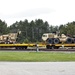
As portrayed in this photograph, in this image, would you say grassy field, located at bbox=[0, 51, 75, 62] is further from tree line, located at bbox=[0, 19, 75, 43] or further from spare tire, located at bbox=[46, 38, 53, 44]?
tree line, located at bbox=[0, 19, 75, 43]

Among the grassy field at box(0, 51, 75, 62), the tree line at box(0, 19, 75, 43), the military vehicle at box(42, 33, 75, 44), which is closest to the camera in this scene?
the grassy field at box(0, 51, 75, 62)

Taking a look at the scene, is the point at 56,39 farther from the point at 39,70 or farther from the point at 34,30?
the point at 39,70

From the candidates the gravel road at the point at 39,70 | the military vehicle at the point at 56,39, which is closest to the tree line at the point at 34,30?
the military vehicle at the point at 56,39

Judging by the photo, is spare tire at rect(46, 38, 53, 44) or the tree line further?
the tree line

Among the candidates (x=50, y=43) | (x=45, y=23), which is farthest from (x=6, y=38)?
(x=45, y=23)

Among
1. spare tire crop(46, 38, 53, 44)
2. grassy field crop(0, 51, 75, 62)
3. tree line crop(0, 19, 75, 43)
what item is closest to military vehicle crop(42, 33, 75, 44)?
spare tire crop(46, 38, 53, 44)

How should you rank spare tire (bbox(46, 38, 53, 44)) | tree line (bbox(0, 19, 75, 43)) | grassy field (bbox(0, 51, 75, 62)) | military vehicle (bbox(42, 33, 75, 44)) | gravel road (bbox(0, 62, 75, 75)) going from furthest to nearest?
tree line (bbox(0, 19, 75, 43))
military vehicle (bbox(42, 33, 75, 44))
spare tire (bbox(46, 38, 53, 44))
grassy field (bbox(0, 51, 75, 62))
gravel road (bbox(0, 62, 75, 75))

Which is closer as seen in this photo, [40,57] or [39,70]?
[39,70]

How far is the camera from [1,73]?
1592 centimetres

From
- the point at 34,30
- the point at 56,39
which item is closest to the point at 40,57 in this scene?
the point at 56,39

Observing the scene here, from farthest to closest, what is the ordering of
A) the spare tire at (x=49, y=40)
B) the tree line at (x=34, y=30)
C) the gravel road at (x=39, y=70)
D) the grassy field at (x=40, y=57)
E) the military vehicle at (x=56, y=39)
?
the tree line at (x=34, y=30), the military vehicle at (x=56, y=39), the spare tire at (x=49, y=40), the grassy field at (x=40, y=57), the gravel road at (x=39, y=70)

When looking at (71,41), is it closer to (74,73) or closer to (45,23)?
(74,73)

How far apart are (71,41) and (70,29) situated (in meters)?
50.2

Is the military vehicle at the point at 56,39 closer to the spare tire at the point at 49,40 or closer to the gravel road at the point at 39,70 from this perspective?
the spare tire at the point at 49,40
